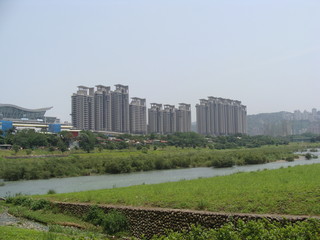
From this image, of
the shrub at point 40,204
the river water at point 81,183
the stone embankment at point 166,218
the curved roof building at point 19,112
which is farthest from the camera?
the curved roof building at point 19,112

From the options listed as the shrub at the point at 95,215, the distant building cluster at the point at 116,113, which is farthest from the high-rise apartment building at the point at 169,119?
the shrub at the point at 95,215

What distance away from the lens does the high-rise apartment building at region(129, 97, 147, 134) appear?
11462cm

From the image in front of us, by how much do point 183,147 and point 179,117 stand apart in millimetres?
54632

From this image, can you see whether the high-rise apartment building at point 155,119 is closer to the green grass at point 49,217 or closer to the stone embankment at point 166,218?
the green grass at point 49,217

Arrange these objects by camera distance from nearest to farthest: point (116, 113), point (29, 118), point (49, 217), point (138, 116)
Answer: point (49, 217), point (29, 118), point (116, 113), point (138, 116)

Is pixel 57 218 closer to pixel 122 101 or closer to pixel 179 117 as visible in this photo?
pixel 122 101

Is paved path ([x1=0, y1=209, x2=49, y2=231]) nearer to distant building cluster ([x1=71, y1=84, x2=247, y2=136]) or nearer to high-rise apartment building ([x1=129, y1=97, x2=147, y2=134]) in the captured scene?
distant building cluster ([x1=71, y1=84, x2=247, y2=136])

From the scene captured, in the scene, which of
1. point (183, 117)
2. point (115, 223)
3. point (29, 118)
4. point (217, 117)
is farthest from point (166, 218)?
point (217, 117)

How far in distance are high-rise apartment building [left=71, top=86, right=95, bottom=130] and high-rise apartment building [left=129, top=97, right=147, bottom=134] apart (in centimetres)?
1638

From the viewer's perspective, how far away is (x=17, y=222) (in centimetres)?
1224

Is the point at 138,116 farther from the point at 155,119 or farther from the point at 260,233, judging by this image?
the point at 260,233

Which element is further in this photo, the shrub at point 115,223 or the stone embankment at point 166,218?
the shrub at point 115,223

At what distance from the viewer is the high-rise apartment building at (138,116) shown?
115 meters

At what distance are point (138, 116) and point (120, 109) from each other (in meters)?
9.21
